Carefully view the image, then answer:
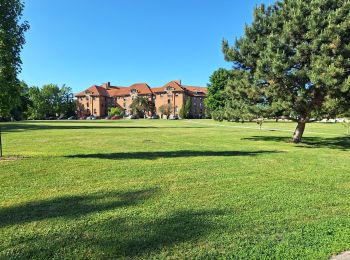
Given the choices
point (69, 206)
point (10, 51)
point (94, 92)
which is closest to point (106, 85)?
point (94, 92)

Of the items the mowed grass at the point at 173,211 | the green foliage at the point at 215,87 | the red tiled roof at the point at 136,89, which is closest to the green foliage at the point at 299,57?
the mowed grass at the point at 173,211

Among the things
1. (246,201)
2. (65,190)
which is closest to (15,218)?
(65,190)

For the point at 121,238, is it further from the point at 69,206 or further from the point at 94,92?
the point at 94,92

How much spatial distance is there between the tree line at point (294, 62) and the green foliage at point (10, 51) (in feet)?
37.5

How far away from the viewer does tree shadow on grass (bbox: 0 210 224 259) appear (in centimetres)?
419

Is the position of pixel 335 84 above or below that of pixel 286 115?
above

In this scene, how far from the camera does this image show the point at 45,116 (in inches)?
4870

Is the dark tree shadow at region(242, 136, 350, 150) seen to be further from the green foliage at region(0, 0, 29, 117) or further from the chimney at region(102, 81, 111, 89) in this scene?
the chimney at region(102, 81, 111, 89)

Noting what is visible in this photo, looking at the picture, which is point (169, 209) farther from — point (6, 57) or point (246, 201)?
point (6, 57)

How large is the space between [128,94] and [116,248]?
457ft

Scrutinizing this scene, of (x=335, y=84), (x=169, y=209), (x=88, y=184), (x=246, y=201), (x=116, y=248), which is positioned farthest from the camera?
(x=335, y=84)

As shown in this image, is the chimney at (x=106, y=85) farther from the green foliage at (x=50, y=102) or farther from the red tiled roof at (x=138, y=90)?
the green foliage at (x=50, y=102)

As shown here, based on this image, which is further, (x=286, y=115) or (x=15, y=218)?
(x=286, y=115)

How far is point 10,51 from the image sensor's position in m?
11.4
